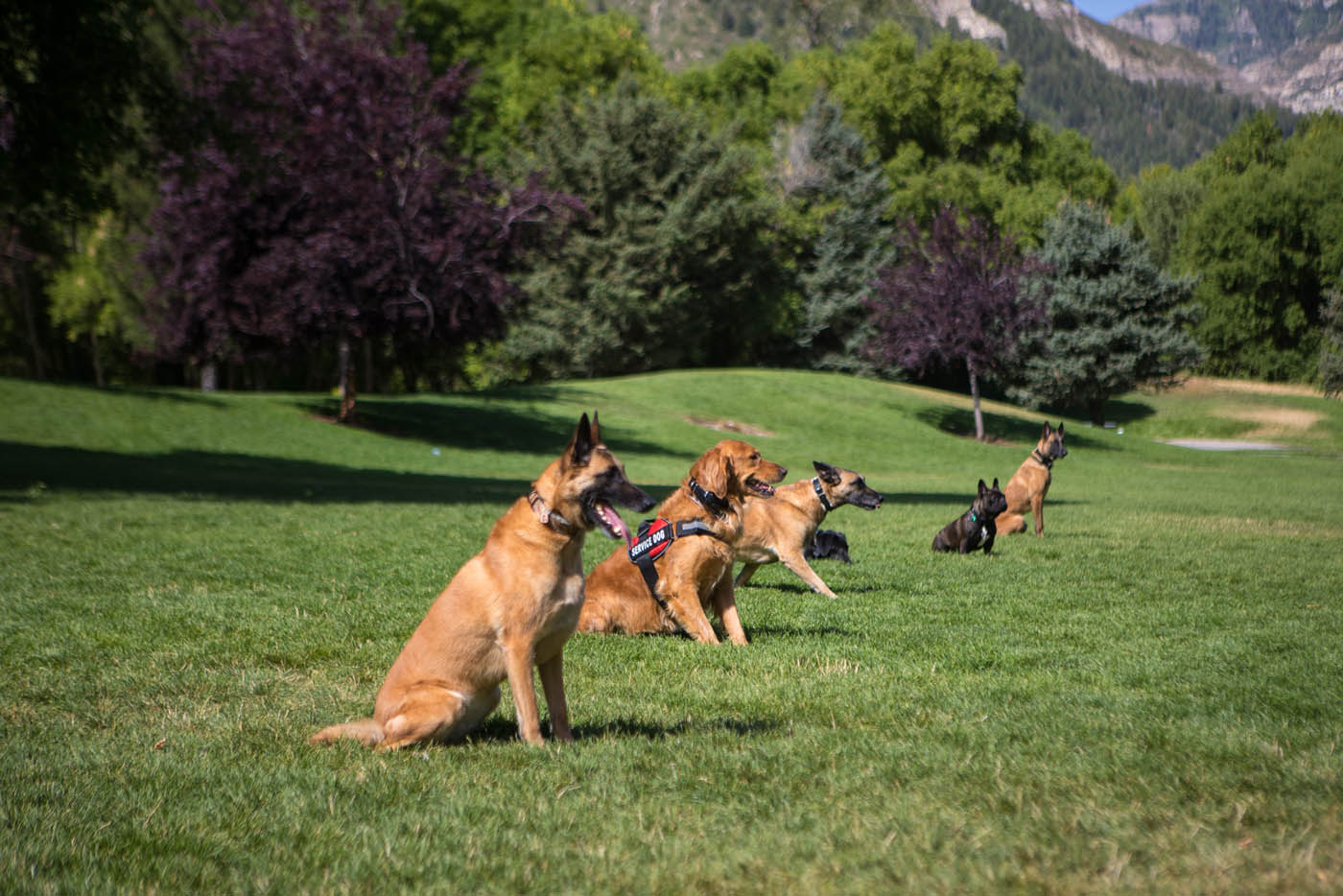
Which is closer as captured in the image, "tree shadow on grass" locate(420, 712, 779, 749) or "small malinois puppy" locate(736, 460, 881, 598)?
"tree shadow on grass" locate(420, 712, 779, 749)

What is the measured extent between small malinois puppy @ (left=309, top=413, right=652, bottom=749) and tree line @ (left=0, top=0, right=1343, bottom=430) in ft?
55.0

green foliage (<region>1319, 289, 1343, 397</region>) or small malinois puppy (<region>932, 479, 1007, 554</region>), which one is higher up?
green foliage (<region>1319, 289, 1343, 397</region>)

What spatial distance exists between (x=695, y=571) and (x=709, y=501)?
572mm

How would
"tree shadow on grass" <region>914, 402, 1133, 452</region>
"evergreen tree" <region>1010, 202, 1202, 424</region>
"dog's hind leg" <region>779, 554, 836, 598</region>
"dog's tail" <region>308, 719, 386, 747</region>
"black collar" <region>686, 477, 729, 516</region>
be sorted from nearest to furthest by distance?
"dog's tail" <region>308, 719, 386, 747</region> → "black collar" <region>686, 477, 729, 516</region> → "dog's hind leg" <region>779, 554, 836, 598</region> → "tree shadow on grass" <region>914, 402, 1133, 452</region> → "evergreen tree" <region>1010, 202, 1202, 424</region>

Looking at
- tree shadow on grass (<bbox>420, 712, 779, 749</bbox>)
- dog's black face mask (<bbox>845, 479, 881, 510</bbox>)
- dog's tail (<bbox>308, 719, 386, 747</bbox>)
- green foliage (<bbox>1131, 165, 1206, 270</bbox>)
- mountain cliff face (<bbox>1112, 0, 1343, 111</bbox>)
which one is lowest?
tree shadow on grass (<bbox>420, 712, 779, 749</bbox>)

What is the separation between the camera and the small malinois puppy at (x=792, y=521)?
10273mm

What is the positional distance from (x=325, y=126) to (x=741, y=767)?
2940 centimetres

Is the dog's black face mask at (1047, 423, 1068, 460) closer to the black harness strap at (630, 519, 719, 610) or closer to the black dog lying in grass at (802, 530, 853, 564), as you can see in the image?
the black dog lying in grass at (802, 530, 853, 564)

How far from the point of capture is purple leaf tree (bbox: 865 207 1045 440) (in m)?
41.8

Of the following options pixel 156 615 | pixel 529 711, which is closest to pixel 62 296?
pixel 156 615

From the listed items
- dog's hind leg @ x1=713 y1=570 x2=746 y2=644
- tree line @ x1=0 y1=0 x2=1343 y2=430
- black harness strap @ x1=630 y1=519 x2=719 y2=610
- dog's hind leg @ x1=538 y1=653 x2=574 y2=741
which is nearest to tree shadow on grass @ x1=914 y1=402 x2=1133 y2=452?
tree line @ x1=0 y1=0 x2=1343 y2=430

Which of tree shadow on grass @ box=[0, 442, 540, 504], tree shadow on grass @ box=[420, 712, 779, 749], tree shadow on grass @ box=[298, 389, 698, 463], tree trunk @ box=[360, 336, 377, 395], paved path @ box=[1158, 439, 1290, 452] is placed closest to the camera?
tree shadow on grass @ box=[420, 712, 779, 749]

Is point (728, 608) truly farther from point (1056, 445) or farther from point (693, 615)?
point (1056, 445)

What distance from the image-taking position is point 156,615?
8.77m
